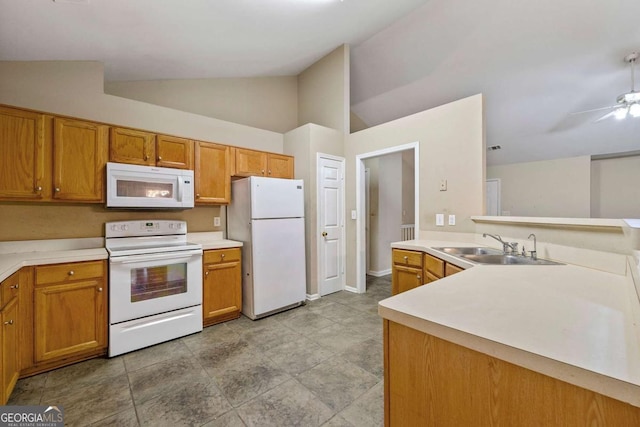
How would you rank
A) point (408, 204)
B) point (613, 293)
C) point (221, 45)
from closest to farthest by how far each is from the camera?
point (613, 293) < point (221, 45) < point (408, 204)

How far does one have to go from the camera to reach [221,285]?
112 inches

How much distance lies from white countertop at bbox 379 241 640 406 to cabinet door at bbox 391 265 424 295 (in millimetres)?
1283

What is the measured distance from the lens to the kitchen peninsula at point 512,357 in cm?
56

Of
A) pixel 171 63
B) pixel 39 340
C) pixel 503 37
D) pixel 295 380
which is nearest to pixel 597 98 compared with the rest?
pixel 503 37

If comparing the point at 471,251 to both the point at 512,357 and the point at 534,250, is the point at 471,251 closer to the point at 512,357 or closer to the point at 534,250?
the point at 534,250

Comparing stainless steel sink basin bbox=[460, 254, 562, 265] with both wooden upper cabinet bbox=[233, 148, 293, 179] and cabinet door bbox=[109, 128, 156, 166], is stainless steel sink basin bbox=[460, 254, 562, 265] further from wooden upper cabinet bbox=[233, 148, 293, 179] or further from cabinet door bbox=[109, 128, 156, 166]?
cabinet door bbox=[109, 128, 156, 166]

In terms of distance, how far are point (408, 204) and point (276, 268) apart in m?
3.46

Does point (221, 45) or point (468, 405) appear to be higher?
point (221, 45)

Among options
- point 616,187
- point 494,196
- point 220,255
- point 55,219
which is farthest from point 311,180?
point 616,187

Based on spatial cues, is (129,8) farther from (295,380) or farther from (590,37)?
(590,37)

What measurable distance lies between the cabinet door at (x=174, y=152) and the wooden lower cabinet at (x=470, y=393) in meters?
2.71

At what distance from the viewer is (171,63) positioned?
9.29ft

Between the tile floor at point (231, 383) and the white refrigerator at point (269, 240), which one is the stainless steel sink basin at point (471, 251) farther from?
the white refrigerator at point (269, 240)

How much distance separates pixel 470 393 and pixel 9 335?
8.34 ft
